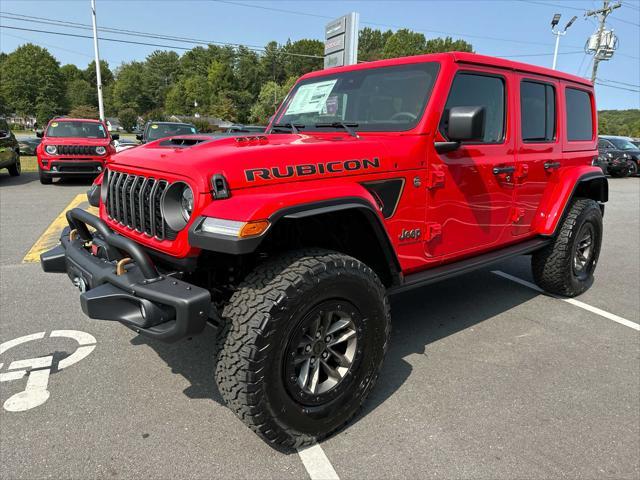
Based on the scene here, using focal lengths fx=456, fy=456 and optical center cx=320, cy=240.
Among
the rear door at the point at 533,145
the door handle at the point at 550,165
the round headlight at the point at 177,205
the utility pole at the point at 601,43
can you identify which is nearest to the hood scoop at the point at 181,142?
the round headlight at the point at 177,205

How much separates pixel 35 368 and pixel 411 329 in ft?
8.97

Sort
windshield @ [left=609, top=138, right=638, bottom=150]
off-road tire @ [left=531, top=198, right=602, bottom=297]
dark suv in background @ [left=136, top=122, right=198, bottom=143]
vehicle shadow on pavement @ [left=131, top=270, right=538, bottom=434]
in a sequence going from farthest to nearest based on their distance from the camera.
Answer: windshield @ [left=609, top=138, right=638, bottom=150], dark suv in background @ [left=136, top=122, right=198, bottom=143], off-road tire @ [left=531, top=198, right=602, bottom=297], vehicle shadow on pavement @ [left=131, top=270, right=538, bottom=434]

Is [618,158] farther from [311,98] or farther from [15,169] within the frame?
[15,169]

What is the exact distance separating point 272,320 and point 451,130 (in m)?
1.58

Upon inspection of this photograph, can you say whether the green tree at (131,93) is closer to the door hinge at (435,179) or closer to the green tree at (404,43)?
the green tree at (404,43)

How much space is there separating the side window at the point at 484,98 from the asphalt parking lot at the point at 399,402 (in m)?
1.61

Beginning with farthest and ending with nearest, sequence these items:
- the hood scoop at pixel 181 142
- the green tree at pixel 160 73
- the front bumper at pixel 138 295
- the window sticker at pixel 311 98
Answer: the green tree at pixel 160 73 < the window sticker at pixel 311 98 < the hood scoop at pixel 181 142 < the front bumper at pixel 138 295

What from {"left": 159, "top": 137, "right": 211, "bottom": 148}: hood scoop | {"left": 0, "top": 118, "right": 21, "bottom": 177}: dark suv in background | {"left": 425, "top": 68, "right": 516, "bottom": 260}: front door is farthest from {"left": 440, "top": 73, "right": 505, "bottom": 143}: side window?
{"left": 0, "top": 118, "right": 21, "bottom": 177}: dark suv in background

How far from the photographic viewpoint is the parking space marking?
85.1 inches

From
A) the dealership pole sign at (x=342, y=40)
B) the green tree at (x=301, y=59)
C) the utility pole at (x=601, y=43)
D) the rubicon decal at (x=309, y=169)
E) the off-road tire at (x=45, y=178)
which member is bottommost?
the off-road tire at (x=45, y=178)

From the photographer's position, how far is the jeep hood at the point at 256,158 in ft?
7.07

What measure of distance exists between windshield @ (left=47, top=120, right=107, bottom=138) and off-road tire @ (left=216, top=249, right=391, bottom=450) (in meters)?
11.6

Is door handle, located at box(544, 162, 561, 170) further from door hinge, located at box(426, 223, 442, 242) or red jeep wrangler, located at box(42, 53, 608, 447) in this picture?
door hinge, located at box(426, 223, 442, 242)

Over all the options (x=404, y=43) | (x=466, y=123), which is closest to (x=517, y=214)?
(x=466, y=123)
